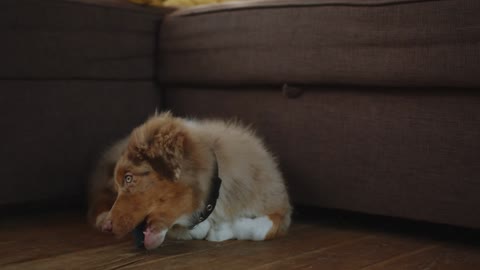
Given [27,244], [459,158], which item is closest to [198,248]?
[27,244]

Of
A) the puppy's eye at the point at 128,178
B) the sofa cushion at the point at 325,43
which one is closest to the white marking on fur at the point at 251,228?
the puppy's eye at the point at 128,178

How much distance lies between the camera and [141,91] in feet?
8.84

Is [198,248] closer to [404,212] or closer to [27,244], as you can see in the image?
[27,244]

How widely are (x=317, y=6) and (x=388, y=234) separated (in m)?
0.78

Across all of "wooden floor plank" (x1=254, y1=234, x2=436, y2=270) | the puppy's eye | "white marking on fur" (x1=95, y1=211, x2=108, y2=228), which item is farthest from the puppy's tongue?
"wooden floor plank" (x1=254, y1=234, x2=436, y2=270)

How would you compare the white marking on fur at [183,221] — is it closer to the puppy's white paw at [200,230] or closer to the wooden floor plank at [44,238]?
the puppy's white paw at [200,230]

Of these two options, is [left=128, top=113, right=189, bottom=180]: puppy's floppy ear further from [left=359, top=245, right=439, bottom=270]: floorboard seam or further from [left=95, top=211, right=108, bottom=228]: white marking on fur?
[left=359, top=245, right=439, bottom=270]: floorboard seam

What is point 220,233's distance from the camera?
2080 millimetres

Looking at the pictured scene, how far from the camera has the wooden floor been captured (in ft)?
5.94

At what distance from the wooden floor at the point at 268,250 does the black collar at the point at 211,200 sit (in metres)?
0.09

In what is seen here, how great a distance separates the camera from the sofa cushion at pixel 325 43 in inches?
75.1

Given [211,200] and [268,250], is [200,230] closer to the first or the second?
[211,200]

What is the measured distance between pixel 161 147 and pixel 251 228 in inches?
15.8

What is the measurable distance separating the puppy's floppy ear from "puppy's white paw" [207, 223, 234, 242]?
27 cm
